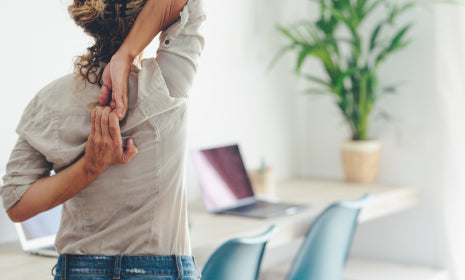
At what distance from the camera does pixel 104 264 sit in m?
1.10

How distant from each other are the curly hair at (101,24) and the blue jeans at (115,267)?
1.13 feet

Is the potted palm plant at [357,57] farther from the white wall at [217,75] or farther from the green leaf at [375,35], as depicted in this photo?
the white wall at [217,75]

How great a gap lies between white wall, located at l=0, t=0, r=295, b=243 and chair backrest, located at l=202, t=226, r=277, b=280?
0.75 m

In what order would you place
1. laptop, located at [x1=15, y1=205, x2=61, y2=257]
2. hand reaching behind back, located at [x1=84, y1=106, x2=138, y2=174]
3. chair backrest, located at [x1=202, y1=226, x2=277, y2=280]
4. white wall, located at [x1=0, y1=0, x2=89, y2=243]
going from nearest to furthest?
1. hand reaching behind back, located at [x1=84, y1=106, x2=138, y2=174]
2. chair backrest, located at [x1=202, y1=226, x2=277, y2=280]
3. laptop, located at [x1=15, y1=205, x2=61, y2=257]
4. white wall, located at [x1=0, y1=0, x2=89, y2=243]

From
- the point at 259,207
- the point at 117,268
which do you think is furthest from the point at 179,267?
the point at 259,207

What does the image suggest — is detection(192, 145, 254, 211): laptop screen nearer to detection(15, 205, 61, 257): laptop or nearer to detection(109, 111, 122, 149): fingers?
detection(15, 205, 61, 257): laptop

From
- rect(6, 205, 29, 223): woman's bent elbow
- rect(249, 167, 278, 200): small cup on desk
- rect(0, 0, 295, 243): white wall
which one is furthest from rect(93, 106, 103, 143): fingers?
rect(249, 167, 278, 200): small cup on desk

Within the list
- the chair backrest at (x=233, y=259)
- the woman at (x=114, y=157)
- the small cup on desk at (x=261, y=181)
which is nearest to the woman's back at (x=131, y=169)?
the woman at (x=114, y=157)

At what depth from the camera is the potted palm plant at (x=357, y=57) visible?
9.20 feet

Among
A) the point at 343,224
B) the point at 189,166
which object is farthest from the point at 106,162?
the point at 189,166

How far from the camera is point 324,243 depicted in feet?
6.88

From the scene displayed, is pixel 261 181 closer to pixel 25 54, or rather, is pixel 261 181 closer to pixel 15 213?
pixel 25 54

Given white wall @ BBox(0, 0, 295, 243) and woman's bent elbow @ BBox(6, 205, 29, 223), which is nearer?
woman's bent elbow @ BBox(6, 205, 29, 223)

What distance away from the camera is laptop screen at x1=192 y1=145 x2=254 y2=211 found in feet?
7.83
